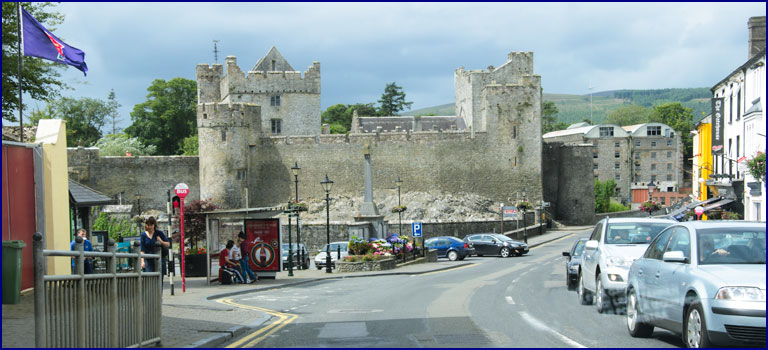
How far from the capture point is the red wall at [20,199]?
46.3 ft

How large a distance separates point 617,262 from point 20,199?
33.7 feet

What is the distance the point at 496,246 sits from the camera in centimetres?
4097

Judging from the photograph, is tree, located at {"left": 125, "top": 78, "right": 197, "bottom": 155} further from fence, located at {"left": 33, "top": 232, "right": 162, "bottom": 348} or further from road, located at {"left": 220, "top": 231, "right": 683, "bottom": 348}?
fence, located at {"left": 33, "top": 232, "right": 162, "bottom": 348}

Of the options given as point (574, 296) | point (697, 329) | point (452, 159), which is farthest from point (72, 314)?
point (452, 159)

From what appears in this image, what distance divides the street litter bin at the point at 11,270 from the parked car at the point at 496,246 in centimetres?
3230

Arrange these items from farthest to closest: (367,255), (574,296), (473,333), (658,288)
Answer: (367,255) < (574,296) < (473,333) < (658,288)

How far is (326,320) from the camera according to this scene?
13219 mm

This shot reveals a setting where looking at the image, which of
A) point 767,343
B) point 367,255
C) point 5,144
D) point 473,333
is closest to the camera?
point 767,343

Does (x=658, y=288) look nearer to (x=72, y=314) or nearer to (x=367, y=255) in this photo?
(x=72, y=314)

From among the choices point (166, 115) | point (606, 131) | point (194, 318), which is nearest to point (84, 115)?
point (166, 115)

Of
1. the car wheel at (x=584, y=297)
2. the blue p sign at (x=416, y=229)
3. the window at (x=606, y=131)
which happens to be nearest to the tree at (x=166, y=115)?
the window at (x=606, y=131)

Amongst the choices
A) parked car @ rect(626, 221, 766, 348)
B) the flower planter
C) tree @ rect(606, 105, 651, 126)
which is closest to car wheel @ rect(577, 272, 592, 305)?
parked car @ rect(626, 221, 766, 348)

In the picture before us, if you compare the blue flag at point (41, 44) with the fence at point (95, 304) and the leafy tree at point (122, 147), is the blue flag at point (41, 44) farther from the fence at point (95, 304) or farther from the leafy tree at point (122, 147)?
the leafy tree at point (122, 147)

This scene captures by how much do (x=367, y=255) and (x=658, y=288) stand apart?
2074cm
